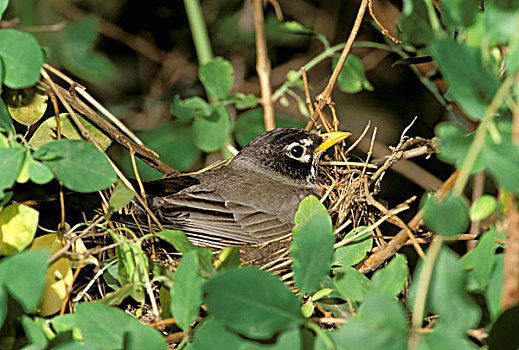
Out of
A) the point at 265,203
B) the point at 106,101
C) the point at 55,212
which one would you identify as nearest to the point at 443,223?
the point at 55,212

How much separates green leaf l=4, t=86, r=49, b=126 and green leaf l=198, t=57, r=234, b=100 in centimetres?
99

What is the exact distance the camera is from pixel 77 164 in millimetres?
1302

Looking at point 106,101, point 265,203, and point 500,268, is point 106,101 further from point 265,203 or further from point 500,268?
point 500,268

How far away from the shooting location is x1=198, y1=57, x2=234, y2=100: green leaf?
9.20 ft

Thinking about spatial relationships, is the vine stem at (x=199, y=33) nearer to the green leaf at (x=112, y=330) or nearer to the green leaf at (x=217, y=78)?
the green leaf at (x=217, y=78)

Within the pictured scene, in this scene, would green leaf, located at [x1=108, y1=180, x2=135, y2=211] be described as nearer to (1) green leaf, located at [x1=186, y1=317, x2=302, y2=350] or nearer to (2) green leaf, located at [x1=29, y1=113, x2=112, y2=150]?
(2) green leaf, located at [x1=29, y1=113, x2=112, y2=150]

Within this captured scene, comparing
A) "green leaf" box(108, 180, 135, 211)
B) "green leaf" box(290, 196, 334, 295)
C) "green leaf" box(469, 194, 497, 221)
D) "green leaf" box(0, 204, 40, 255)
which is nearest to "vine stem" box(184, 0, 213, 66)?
"green leaf" box(108, 180, 135, 211)

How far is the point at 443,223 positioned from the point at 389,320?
181mm

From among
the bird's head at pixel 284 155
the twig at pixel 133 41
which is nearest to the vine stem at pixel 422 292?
the bird's head at pixel 284 155

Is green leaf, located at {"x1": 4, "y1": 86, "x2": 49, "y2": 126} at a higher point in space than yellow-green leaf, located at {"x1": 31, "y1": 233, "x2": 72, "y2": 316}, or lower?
higher

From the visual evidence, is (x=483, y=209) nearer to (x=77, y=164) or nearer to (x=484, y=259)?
(x=484, y=259)

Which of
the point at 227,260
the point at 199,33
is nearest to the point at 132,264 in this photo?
the point at 227,260

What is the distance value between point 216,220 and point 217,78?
0.67 meters

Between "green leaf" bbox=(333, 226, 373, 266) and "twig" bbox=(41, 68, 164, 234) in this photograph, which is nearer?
"green leaf" bbox=(333, 226, 373, 266)
